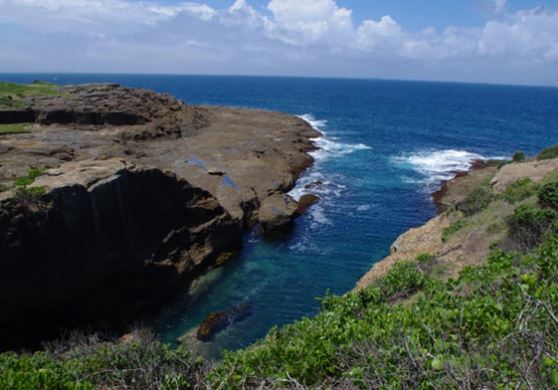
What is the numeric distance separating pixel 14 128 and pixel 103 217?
2426cm

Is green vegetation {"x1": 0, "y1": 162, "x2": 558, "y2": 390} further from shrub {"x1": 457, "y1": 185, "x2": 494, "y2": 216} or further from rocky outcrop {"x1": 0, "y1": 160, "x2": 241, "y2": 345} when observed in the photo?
shrub {"x1": 457, "y1": 185, "x2": 494, "y2": 216}

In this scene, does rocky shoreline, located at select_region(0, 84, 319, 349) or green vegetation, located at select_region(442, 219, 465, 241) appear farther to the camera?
green vegetation, located at select_region(442, 219, 465, 241)

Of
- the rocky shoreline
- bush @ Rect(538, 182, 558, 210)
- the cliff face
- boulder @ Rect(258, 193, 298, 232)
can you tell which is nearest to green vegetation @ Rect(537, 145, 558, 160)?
the cliff face

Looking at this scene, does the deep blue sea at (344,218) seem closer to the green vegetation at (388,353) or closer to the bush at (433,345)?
the green vegetation at (388,353)

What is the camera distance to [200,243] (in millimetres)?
34281

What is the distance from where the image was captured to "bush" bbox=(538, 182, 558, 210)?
84.9 feet

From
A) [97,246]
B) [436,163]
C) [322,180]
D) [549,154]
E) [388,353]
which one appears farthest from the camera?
[436,163]

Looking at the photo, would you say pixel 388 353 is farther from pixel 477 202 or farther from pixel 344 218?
pixel 344 218

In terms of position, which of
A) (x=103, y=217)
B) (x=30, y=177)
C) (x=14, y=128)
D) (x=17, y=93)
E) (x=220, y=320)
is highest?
(x=17, y=93)

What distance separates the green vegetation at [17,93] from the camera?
51.0 m

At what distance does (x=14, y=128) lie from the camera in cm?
4478

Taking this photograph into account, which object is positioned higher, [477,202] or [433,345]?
[433,345]

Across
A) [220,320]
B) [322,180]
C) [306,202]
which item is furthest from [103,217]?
[322,180]

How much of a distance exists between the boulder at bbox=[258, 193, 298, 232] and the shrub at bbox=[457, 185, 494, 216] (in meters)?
14.5
